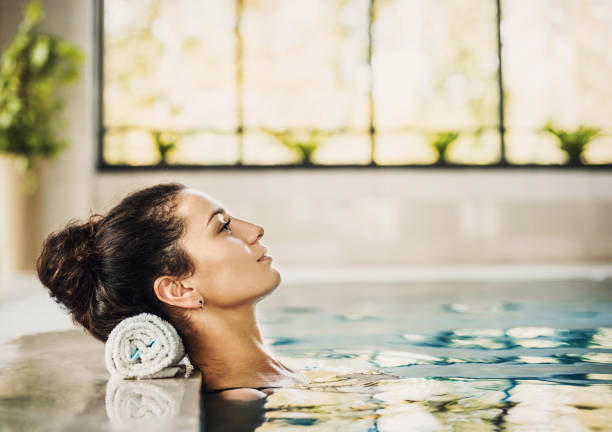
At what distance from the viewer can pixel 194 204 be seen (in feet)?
5.13

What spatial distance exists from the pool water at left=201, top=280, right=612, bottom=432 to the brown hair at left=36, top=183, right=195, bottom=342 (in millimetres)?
287

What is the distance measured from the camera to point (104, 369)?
66.9 inches

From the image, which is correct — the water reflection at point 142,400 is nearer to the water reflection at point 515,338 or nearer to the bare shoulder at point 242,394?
the bare shoulder at point 242,394

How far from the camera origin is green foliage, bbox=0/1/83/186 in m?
5.63

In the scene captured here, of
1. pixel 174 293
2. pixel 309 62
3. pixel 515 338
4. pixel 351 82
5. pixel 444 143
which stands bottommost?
pixel 515 338

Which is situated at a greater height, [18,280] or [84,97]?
[84,97]

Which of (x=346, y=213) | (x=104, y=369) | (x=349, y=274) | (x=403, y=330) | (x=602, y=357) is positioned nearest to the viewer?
(x=104, y=369)

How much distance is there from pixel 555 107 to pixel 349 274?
11.6 ft

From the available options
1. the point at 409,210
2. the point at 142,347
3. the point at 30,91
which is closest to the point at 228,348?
the point at 142,347

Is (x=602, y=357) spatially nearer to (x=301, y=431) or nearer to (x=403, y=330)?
(x=403, y=330)

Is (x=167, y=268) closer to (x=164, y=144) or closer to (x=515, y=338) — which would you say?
(x=515, y=338)

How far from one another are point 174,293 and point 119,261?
135 mm

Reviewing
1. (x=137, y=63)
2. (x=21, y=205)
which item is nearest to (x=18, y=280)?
(x=21, y=205)

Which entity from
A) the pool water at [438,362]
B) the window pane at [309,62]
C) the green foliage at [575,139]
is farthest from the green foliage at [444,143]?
the pool water at [438,362]
